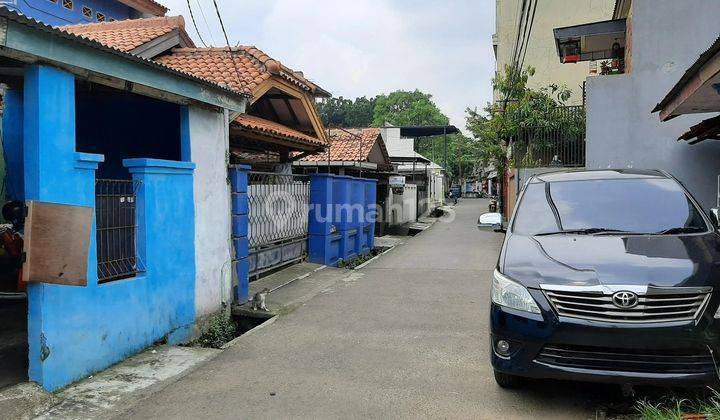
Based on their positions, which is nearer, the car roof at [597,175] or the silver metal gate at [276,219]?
the car roof at [597,175]

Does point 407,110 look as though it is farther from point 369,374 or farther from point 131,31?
point 369,374

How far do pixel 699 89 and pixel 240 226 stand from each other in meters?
5.71

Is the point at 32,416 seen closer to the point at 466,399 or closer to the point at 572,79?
the point at 466,399

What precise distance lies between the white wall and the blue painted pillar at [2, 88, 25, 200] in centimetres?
349

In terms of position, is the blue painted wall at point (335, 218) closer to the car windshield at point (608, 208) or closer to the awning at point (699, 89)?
the awning at point (699, 89)

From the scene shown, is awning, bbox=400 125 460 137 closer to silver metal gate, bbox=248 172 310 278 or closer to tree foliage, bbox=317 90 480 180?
tree foliage, bbox=317 90 480 180

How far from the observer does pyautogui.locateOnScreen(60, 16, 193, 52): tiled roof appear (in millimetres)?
8375

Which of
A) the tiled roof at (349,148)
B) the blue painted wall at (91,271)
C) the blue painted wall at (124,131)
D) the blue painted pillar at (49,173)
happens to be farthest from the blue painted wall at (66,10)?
the blue painted pillar at (49,173)

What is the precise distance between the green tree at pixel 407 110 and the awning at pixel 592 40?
48.4 m

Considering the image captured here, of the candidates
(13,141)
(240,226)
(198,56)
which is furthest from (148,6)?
(240,226)

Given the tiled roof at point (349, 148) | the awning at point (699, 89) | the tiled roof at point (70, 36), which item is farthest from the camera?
the tiled roof at point (349, 148)

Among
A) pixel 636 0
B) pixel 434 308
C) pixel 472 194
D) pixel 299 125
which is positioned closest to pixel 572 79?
pixel 636 0

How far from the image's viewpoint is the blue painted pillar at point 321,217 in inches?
426

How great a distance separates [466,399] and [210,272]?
12.0 feet
